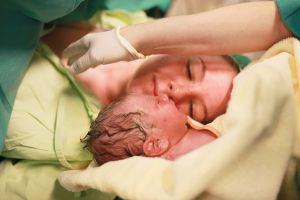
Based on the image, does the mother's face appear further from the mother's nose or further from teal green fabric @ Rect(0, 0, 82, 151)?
teal green fabric @ Rect(0, 0, 82, 151)

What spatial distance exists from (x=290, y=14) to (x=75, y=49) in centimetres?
53

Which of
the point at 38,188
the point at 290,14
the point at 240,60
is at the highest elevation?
the point at 290,14

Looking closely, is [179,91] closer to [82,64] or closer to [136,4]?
[82,64]

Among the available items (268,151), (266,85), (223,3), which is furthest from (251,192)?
(223,3)

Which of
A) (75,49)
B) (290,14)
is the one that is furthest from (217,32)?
(75,49)

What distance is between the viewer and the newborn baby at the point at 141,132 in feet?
2.74

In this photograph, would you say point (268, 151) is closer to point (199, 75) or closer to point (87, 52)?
point (199, 75)

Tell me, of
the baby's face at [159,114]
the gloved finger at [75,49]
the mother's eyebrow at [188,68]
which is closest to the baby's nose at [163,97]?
the baby's face at [159,114]

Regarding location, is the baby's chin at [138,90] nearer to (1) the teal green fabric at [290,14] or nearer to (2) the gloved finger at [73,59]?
(2) the gloved finger at [73,59]

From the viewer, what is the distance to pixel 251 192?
0.69m

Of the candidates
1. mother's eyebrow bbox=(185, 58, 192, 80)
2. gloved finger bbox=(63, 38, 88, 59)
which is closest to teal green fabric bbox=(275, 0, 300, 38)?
mother's eyebrow bbox=(185, 58, 192, 80)

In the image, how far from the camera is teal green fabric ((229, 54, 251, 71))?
112 cm

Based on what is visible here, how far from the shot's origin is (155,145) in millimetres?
849

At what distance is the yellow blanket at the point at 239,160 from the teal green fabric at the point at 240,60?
35cm
